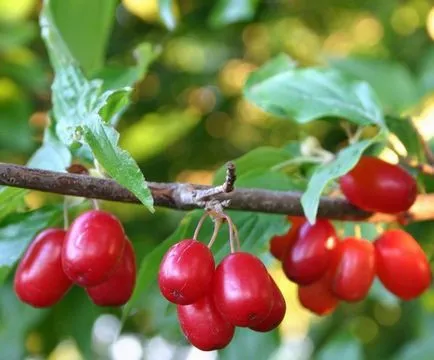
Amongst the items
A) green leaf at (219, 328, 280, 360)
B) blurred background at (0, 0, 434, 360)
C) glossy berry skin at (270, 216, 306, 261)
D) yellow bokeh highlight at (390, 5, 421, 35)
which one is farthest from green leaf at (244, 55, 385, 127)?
yellow bokeh highlight at (390, 5, 421, 35)

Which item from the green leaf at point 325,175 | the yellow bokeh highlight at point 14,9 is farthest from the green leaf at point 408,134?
the yellow bokeh highlight at point 14,9

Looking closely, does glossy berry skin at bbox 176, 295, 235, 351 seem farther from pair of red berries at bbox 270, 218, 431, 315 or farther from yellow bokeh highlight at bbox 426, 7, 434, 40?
yellow bokeh highlight at bbox 426, 7, 434, 40

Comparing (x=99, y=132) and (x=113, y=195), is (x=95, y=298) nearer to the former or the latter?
(x=113, y=195)

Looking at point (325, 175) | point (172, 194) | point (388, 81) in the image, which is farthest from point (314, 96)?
point (388, 81)

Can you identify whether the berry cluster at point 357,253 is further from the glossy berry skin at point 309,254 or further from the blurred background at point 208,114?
the blurred background at point 208,114

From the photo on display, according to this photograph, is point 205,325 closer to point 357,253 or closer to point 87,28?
point 357,253

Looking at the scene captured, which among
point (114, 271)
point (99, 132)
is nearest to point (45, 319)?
point (114, 271)
